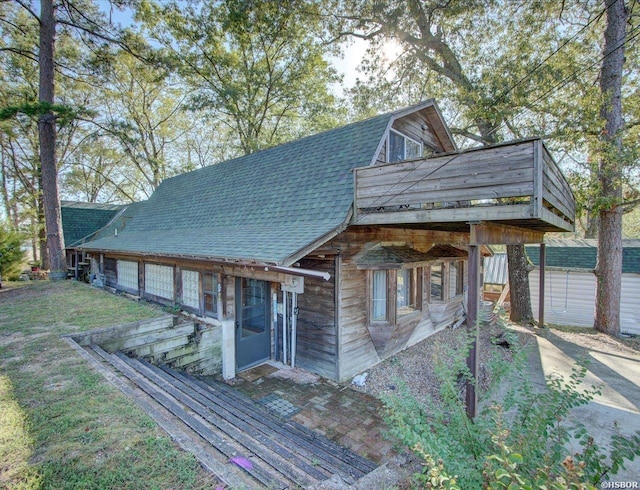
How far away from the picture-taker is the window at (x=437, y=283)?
8969mm

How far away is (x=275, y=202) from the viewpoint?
8.35m

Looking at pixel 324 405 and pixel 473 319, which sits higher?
pixel 473 319

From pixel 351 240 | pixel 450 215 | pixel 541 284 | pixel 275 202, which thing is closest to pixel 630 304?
pixel 541 284

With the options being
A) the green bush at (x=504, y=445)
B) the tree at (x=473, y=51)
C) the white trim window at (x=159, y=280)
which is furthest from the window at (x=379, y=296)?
the tree at (x=473, y=51)

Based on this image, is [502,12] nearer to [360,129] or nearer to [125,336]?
[360,129]

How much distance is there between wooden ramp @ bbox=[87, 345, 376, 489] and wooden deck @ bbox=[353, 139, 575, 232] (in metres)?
3.72

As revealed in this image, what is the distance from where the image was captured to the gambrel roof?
6039 millimetres

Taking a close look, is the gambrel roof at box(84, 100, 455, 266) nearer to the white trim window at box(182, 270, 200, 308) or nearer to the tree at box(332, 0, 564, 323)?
the white trim window at box(182, 270, 200, 308)

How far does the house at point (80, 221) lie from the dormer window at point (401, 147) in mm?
17150

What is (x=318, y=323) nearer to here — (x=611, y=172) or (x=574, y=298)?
(x=611, y=172)

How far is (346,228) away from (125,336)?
4540mm

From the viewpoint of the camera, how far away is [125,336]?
5438mm

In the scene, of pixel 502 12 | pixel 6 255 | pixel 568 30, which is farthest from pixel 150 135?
pixel 568 30

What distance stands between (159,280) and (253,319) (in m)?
3.93
